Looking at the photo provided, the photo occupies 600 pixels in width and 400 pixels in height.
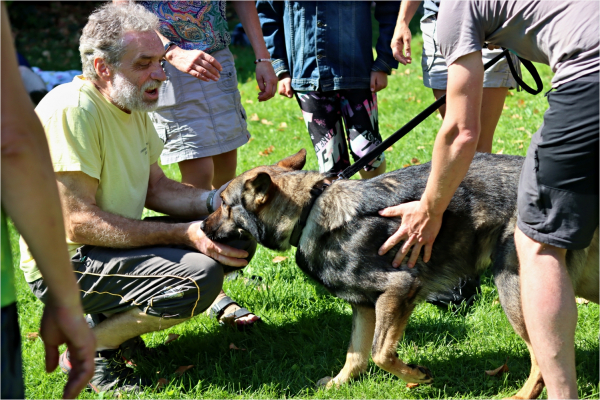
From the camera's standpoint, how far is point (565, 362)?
7.66 ft

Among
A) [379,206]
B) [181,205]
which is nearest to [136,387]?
[181,205]

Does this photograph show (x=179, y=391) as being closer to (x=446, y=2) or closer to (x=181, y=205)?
(x=181, y=205)

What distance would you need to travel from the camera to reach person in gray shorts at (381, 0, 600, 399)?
213cm

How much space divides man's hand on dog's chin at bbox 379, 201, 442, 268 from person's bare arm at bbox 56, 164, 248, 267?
90 cm

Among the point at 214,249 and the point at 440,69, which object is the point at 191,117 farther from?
the point at 440,69

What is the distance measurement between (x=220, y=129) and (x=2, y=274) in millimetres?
3012

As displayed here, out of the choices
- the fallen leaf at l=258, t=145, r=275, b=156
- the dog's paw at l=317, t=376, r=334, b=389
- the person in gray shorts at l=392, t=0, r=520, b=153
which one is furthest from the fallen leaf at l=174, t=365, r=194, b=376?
the fallen leaf at l=258, t=145, r=275, b=156

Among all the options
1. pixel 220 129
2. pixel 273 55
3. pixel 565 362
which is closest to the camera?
pixel 565 362

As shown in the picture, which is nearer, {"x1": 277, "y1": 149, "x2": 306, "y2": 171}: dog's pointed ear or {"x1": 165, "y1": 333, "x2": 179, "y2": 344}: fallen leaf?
{"x1": 277, "y1": 149, "x2": 306, "y2": 171}: dog's pointed ear

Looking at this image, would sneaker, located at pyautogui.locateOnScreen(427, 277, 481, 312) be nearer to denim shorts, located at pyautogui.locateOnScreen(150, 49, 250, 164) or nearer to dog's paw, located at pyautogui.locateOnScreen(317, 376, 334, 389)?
dog's paw, located at pyautogui.locateOnScreen(317, 376, 334, 389)

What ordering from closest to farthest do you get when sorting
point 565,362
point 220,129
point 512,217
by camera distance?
1. point 565,362
2. point 512,217
3. point 220,129

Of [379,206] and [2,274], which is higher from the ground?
[2,274]

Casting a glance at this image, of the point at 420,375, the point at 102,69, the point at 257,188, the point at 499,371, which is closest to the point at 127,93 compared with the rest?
the point at 102,69

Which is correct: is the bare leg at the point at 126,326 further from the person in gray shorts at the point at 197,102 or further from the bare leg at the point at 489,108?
the bare leg at the point at 489,108
